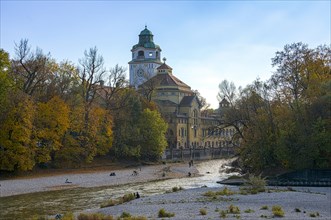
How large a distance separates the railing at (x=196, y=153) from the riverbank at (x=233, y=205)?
4565 centimetres

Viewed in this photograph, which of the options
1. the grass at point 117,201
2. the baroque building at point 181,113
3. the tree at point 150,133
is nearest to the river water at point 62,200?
the grass at point 117,201

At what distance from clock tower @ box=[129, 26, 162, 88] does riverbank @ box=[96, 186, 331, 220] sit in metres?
89.9

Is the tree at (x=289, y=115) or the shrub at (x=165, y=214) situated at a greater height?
the tree at (x=289, y=115)

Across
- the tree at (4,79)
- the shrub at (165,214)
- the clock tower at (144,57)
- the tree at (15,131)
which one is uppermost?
the clock tower at (144,57)

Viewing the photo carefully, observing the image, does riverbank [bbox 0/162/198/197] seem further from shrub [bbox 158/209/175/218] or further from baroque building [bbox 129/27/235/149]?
baroque building [bbox 129/27/235/149]

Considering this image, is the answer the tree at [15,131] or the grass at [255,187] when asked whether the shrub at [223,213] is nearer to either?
the grass at [255,187]

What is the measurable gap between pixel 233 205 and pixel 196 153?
6066cm

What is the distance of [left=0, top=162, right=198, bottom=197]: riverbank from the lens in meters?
39.2

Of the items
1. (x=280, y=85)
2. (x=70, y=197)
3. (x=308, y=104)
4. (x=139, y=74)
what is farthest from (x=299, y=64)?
(x=139, y=74)

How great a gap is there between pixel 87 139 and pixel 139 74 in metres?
64.7

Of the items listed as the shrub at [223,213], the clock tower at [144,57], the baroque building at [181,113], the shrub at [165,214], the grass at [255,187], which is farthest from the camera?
the clock tower at [144,57]

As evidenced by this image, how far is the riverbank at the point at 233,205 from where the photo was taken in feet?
70.0

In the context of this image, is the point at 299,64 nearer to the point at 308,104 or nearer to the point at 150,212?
the point at 308,104

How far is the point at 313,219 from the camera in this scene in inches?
793
